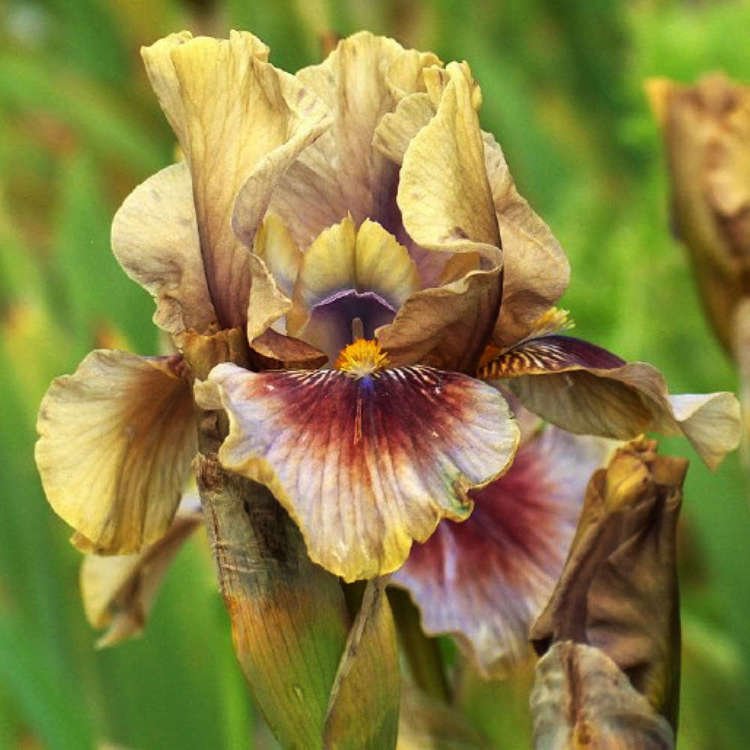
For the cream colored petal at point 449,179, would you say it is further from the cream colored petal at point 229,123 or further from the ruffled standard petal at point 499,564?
the ruffled standard petal at point 499,564

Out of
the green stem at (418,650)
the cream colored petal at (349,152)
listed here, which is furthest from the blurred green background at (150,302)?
the cream colored petal at (349,152)

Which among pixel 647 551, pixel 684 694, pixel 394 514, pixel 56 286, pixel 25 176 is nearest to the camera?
pixel 394 514

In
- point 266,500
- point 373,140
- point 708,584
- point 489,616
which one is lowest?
point 708,584

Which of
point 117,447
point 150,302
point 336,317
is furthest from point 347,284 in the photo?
point 150,302

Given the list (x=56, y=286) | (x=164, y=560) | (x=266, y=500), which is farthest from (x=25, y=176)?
(x=266, y=500)

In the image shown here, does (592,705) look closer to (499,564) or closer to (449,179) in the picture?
(499,564)

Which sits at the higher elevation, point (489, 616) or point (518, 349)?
point (518, 349)

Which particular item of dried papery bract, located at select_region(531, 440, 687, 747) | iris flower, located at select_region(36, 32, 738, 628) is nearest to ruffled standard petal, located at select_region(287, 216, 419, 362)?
iris flower, located at select_region(36, 32, 738, 628)

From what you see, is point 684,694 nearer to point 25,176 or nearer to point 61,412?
point 61,412
